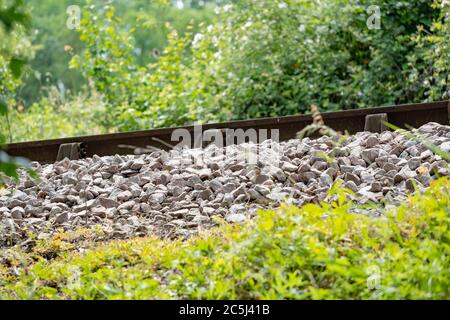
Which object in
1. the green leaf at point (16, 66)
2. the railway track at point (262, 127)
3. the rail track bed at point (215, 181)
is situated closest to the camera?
the green leaf at point (16, 66)

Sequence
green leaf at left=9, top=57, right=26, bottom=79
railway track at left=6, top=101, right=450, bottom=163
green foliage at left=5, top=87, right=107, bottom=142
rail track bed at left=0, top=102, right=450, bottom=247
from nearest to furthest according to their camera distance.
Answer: green leaf at left=9, top=57, right=26, bottom=79, rail track bed at left=0, top=102, right=450, bottom=247, railway track at left=6, top=101, right=450, bottom=163, green foliage at left=5, top=87, right=107, bottom=142

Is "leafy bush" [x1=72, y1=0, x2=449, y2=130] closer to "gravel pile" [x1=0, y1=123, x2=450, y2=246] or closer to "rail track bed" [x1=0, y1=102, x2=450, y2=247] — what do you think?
"rail track bed" [x1=0, y1=102, x2=450, y2=247]

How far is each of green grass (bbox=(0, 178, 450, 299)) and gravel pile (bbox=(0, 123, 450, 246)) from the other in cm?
88

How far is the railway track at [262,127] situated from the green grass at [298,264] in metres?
2.40

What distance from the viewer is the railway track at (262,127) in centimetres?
619

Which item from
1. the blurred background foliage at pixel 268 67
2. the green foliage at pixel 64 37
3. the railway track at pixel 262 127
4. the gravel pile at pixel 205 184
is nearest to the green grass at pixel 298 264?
the gravel pile at pixel 205 184

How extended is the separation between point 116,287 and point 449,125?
3.56 m

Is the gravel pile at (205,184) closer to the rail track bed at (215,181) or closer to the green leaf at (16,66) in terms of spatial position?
the rail track bed at (215,181)

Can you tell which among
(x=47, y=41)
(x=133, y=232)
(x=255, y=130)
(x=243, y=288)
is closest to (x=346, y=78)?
(x=255, y=130)

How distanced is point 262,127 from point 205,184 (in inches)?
55.8

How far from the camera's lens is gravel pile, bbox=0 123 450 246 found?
4.77m

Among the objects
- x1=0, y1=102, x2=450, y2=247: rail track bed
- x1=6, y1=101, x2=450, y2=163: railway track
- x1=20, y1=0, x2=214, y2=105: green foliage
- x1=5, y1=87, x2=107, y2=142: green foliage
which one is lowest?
x1=0, y1=102, x2=450, y2=247: rail track bed

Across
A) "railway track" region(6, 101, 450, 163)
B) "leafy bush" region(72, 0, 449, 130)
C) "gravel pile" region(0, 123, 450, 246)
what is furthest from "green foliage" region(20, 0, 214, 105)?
"gravel pile" region(0, 123, 450, 246)

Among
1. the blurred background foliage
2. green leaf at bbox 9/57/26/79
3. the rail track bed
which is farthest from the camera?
the blurred background foliage
